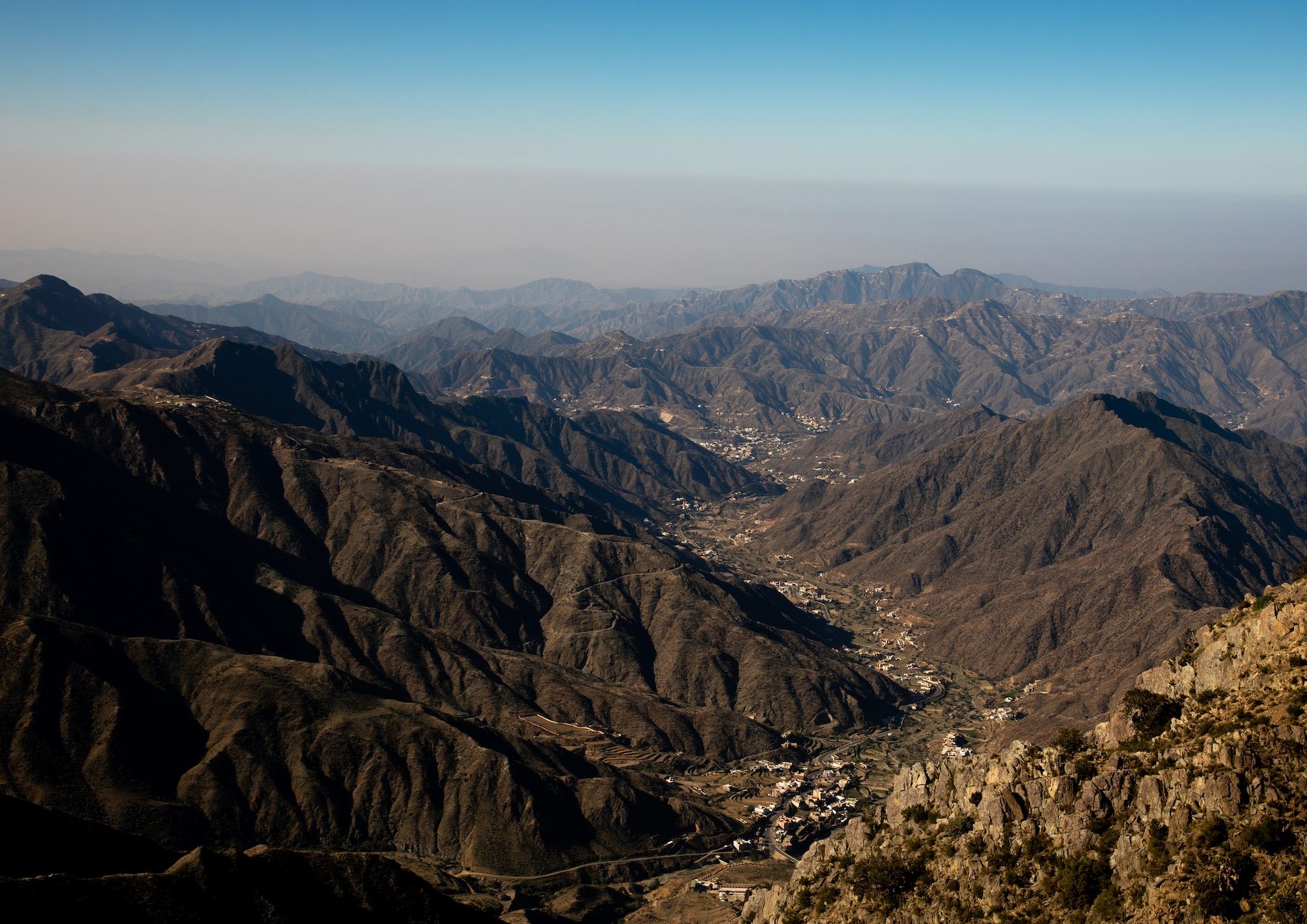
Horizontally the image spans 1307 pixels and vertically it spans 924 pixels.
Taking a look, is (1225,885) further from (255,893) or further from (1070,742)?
(255,893)

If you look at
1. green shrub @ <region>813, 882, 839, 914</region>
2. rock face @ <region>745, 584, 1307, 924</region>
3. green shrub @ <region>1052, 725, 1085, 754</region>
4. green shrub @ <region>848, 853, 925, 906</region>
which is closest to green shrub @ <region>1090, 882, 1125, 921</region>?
rock face @ <region>745, 584, 1307, 924</region>

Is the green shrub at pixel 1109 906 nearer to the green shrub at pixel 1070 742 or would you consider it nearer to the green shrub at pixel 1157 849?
the green shrub at pixel 1157 849

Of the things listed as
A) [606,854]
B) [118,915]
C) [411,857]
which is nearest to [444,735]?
[411,857]

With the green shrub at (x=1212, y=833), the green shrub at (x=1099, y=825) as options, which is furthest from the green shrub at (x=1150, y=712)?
the green shrub at (x=1212, y=833)

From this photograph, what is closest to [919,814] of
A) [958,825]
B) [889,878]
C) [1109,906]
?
[958,825]

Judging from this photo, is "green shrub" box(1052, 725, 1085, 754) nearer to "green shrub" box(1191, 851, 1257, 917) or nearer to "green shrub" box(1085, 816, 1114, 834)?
"green shrub" box(1085, 816, 1114, 834)

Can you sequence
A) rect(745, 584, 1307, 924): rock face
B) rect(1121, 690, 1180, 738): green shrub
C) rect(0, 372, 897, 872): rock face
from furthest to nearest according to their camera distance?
rect(0, 372, 897, 872): rock face → rect(1121, 690, 1180, 738): green shrub → rect(745, 584, 1307, 924): rock face
